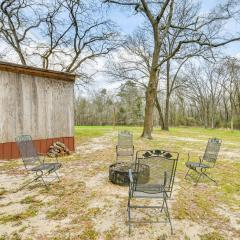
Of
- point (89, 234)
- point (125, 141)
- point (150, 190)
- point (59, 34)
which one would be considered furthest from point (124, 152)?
point (59, 34)

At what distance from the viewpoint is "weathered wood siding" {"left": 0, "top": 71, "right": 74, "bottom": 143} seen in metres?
8.16

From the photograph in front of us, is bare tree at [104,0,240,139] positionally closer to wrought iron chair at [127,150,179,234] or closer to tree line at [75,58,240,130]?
wrought iron chair at [127,150,179,234]

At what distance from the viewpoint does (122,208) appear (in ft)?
13.7

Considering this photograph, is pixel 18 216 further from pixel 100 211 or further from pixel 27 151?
pixel 27 151

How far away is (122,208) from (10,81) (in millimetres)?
6196

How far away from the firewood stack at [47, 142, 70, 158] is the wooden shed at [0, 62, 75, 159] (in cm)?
25

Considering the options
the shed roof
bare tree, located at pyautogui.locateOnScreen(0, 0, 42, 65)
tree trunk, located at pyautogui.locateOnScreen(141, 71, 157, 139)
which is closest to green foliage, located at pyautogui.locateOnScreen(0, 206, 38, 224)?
the shed roof

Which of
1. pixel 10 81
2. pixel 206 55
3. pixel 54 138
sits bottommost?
pixel 54 138

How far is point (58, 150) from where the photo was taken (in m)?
9.02

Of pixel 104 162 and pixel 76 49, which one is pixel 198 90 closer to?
pixel 76 49

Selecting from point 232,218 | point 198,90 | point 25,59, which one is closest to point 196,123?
point 198,90

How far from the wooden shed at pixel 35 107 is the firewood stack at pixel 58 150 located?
9.9 inches

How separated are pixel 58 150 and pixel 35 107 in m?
1.78

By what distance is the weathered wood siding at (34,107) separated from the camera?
8.16m
